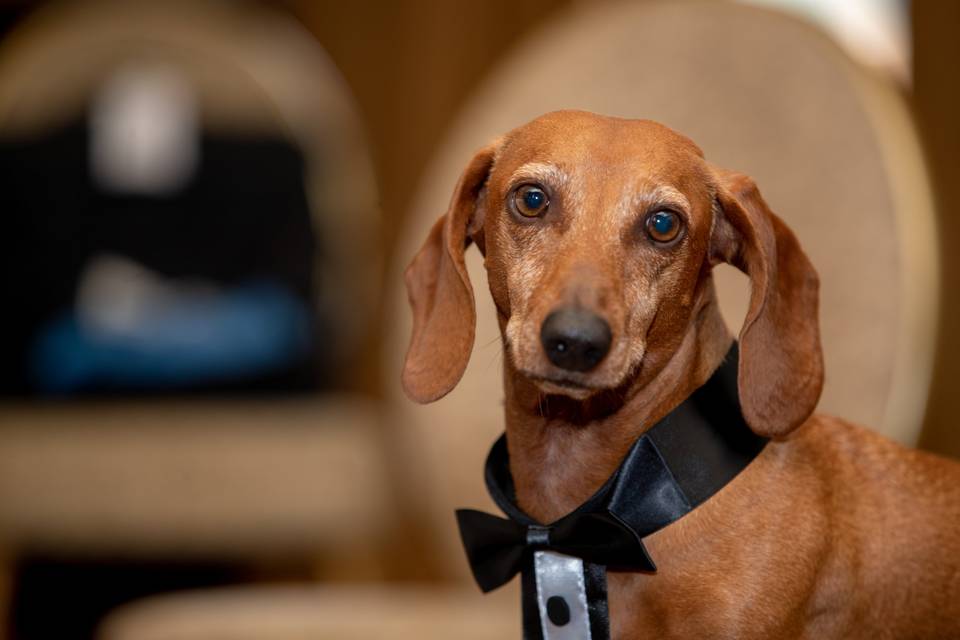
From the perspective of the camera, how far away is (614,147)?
56 cm

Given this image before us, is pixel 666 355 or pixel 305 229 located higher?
pixel 305 229

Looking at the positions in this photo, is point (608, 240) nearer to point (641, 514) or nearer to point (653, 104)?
point (641, 514)

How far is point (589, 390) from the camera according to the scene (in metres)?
0.55

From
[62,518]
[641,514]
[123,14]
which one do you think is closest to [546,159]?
[641,514]

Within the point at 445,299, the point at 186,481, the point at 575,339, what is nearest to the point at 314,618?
the point at 445,299

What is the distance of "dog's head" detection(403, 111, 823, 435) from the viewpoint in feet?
1.80

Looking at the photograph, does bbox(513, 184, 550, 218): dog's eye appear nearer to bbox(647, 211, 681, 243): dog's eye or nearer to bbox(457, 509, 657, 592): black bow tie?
bbox(647, 211, 681, 243): dog's eye

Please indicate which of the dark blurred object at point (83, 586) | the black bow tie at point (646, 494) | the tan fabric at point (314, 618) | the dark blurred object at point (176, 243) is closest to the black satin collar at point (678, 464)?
the black bow tie at point (646, 494)

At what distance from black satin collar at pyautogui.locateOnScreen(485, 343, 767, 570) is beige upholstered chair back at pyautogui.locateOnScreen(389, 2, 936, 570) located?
0.36m

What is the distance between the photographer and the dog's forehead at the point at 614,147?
0.55 metres

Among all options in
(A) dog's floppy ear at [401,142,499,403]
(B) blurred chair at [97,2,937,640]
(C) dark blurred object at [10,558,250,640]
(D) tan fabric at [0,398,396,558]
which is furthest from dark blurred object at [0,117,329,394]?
(A) dog's floppy ear at [401,142,499,403]

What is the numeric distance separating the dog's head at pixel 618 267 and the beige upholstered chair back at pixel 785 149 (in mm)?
350

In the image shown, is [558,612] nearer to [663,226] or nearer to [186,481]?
[663,226]

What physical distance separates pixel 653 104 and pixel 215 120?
1437mm
